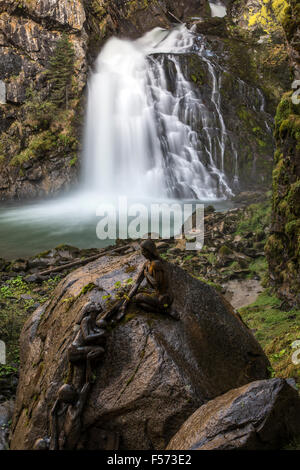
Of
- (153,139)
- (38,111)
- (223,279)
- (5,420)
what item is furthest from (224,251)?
(38,111)

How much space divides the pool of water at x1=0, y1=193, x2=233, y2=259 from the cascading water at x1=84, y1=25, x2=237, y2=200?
1.91 metres

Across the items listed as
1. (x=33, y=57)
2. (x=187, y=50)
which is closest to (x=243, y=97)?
(x=187, y=50)

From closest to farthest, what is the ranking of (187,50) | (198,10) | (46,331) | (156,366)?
(156,366), (46,331), (187,50), (198,10)

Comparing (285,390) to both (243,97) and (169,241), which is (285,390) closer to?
(169,241)

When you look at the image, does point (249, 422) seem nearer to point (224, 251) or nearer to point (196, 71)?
point (224, 251)

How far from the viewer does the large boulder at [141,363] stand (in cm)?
325

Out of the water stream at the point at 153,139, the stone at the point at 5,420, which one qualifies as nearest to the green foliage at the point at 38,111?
the water stream at the point at 153,139

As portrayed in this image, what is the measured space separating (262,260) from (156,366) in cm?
882

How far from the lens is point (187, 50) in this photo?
94.3 feet

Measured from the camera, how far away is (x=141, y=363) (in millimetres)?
3463

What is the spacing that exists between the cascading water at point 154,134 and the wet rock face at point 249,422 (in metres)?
19.7

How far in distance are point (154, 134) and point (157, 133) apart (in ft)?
0.70

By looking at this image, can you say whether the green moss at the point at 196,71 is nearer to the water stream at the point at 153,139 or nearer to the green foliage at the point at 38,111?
the water stream at the point at 153,139

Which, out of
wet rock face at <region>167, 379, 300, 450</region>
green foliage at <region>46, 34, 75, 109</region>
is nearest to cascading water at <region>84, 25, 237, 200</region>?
green foliage at <region>46, 34, 75, 109</region>
